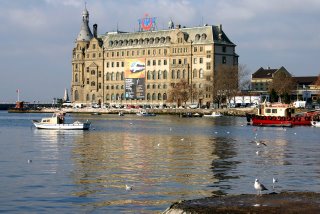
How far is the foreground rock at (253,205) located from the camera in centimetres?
2395

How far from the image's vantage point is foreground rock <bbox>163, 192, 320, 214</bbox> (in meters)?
24.0

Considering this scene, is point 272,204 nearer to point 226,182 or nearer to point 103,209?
point 103,209

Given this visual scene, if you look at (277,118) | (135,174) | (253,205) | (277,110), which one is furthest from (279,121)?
(253,205)

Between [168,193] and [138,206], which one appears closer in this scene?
[138,206]

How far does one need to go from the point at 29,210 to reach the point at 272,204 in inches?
487

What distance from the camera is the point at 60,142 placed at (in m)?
78.9

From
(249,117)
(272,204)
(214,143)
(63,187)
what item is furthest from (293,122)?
(272,204)

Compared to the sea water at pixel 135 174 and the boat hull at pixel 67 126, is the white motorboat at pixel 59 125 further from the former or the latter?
the sea water at pixel 135 174

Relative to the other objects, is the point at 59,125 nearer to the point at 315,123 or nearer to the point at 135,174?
the point at 315,123

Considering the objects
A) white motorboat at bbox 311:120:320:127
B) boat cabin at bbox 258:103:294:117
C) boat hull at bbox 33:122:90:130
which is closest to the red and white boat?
boat cabin at bbox 258:103:294:117

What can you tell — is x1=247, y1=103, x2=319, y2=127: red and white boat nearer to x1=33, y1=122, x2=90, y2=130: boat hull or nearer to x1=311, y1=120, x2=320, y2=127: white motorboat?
x1=311, y1=120, x2=320, y2=127: white motorboat

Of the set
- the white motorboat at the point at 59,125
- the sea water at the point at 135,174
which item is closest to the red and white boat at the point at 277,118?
the white motorboat at the point at 59,125

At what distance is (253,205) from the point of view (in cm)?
2522

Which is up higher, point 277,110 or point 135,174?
point 277,110
